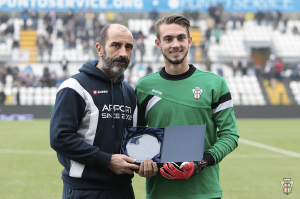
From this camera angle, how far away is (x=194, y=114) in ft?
10.1

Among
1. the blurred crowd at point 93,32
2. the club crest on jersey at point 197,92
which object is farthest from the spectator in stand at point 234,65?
the club crest on jersey at point 197,92

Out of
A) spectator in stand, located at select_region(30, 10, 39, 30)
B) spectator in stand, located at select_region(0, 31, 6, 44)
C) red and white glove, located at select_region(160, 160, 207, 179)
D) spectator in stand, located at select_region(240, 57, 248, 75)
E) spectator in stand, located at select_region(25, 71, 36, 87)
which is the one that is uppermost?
spectator in stand, located at select_region(30, 10, 39, 30)

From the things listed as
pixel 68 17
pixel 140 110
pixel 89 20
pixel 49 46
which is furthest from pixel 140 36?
pixel 140 110

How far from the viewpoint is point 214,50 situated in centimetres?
2695

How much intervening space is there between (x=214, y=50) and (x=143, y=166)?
24846 millimetres

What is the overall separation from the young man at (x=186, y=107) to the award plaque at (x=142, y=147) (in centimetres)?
25

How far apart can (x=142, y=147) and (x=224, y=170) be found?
5.74 meters

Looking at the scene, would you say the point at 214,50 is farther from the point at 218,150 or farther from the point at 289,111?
the point at 218,150

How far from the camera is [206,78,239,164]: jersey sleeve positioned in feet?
9.78

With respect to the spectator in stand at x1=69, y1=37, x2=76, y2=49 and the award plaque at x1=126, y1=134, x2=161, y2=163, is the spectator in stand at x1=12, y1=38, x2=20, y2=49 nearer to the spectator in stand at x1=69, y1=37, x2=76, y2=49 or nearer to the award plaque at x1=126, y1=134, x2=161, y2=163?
the spectator in stand at x1=69, y1=37, x2=76, y2=49

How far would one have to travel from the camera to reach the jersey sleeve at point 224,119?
2982 millimetres

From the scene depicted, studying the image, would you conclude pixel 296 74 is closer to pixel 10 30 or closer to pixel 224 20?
pixel 224 20

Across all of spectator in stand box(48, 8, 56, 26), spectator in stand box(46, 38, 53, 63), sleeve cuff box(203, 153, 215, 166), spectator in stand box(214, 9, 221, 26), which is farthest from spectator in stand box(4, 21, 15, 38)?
sleeve cuff box(203, 153, 215, 166)

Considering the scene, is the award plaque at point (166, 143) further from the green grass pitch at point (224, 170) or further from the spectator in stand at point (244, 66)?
the spectator in stand at point (244, 66)
